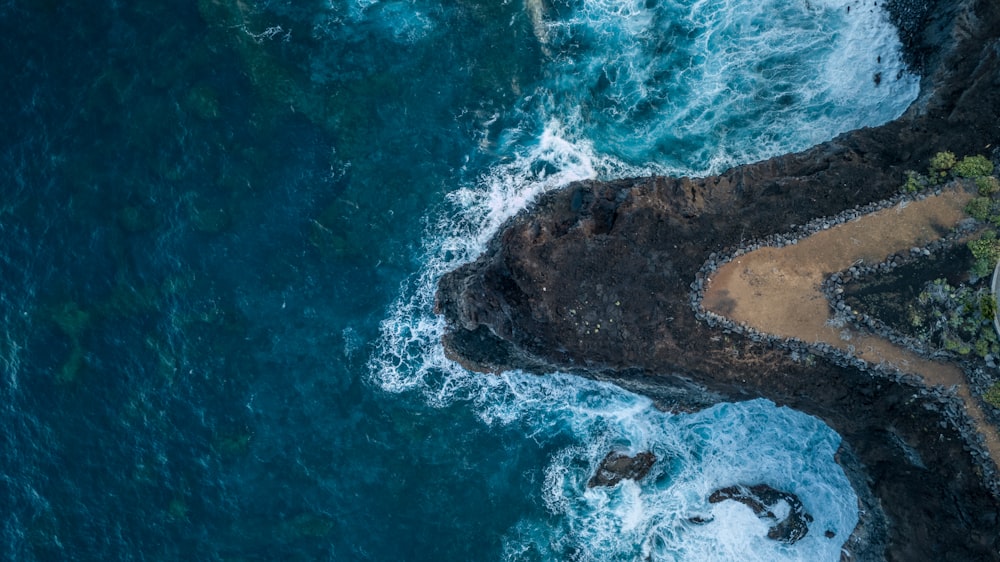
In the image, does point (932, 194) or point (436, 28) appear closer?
point (932, 194)

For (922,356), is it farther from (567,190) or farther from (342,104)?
(342,104)

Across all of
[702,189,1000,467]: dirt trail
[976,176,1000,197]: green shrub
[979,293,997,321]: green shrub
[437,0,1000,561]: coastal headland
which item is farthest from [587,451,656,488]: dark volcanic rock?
[976,176,1000,197]: green shrub

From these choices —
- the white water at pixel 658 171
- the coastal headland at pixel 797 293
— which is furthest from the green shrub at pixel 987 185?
the white water at pixel 658 171

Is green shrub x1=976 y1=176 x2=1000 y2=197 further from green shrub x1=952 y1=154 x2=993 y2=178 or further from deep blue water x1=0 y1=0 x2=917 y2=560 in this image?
A: deep blue water x1=0 y1=0 x2=917 y2=560

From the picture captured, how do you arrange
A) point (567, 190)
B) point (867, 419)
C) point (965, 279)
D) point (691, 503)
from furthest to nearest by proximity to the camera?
point (691, 503) < point (567, 190) < point (867, 419) < point (965, 279)

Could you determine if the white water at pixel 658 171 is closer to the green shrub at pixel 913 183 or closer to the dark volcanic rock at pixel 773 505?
the dark volcanic rock at pixel 773 505

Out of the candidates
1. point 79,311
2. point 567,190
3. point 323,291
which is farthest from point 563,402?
point 79,311
